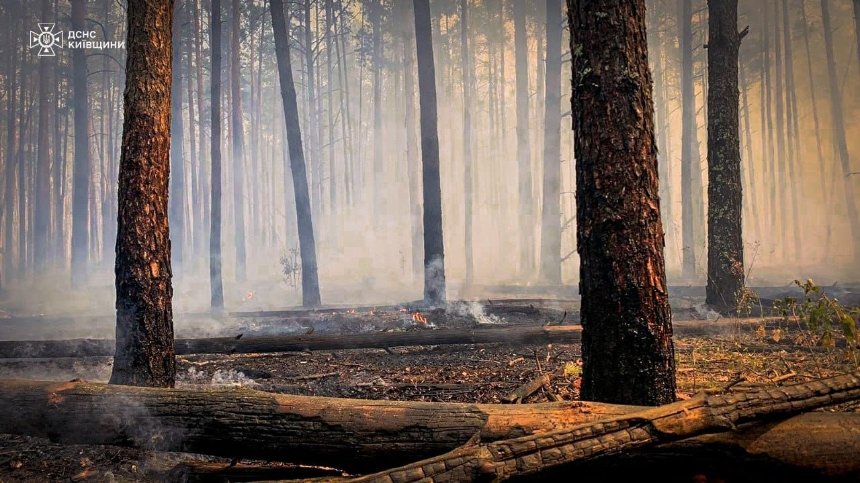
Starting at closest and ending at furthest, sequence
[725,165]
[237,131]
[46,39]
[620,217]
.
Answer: [620,217] < [725,165] < [237,131] < [46,39]

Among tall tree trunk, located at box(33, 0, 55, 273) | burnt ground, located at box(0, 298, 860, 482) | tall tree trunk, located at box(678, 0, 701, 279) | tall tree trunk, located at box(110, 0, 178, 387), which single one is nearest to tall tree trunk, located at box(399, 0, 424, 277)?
tall tree trunk, located at box(678, 0, 701, 279)

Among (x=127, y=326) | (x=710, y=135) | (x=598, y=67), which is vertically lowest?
(x=127, y=326)

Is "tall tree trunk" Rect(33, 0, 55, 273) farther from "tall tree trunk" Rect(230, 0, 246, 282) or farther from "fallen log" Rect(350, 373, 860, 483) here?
"fallen log" Rect(350, 373, 860, 483)

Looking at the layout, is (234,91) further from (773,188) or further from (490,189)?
(773,188)

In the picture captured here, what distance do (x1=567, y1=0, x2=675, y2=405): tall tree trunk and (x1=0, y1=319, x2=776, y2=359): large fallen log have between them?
425 cm

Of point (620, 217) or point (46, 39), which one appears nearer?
point (620, 217)

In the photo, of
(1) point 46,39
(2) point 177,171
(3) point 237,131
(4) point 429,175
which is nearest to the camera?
(4) point 429,175

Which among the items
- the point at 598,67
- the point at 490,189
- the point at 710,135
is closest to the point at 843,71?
the point at 490,189

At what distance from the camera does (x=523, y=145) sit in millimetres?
26625

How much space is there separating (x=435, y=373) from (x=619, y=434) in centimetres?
427

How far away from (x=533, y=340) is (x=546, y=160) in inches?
524

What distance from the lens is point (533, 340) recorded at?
26.0ft

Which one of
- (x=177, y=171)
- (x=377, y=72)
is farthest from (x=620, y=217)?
(x=377, y=72)

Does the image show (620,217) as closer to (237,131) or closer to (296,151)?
(296,151)
